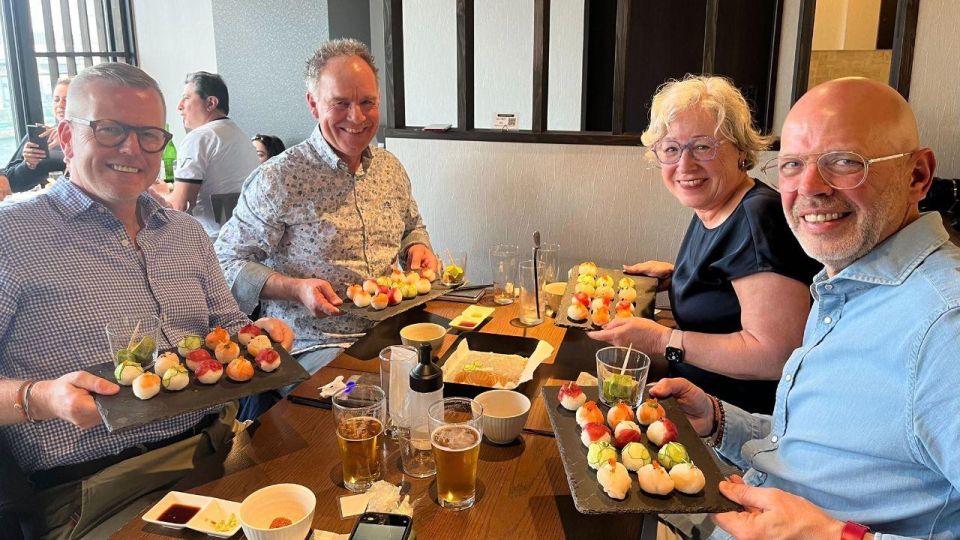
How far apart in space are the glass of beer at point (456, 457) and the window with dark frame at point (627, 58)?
6.24 feet

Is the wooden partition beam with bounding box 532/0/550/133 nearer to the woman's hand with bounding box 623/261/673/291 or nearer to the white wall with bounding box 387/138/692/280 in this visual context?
the white wall with bounding box 387/138/692/280

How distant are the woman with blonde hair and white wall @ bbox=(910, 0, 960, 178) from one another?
1010mm

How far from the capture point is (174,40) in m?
5.78

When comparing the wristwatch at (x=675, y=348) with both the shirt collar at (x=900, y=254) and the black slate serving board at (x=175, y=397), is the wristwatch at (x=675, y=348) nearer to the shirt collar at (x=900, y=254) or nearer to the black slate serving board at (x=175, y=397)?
the shirt collar at (x=900, y=254)

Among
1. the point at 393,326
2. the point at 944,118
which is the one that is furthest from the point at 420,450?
the point at 944,118

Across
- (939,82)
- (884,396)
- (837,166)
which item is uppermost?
(939,82)

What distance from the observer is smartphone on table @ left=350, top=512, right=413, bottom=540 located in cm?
97

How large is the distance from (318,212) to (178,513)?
4.52ft

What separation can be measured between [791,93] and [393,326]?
5.91ft

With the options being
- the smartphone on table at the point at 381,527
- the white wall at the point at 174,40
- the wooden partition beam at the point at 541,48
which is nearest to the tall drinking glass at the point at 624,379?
the smartphone on table at the point at 381,527

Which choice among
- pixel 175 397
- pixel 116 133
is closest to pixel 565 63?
pixel 116 133

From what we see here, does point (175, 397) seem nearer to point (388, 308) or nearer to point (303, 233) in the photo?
point (388, 308)

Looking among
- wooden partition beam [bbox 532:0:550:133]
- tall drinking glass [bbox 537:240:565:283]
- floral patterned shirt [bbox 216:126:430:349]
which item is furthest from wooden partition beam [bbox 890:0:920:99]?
floral patterned shirt [bbox 216:126:430:349]

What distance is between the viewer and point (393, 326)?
207cm
